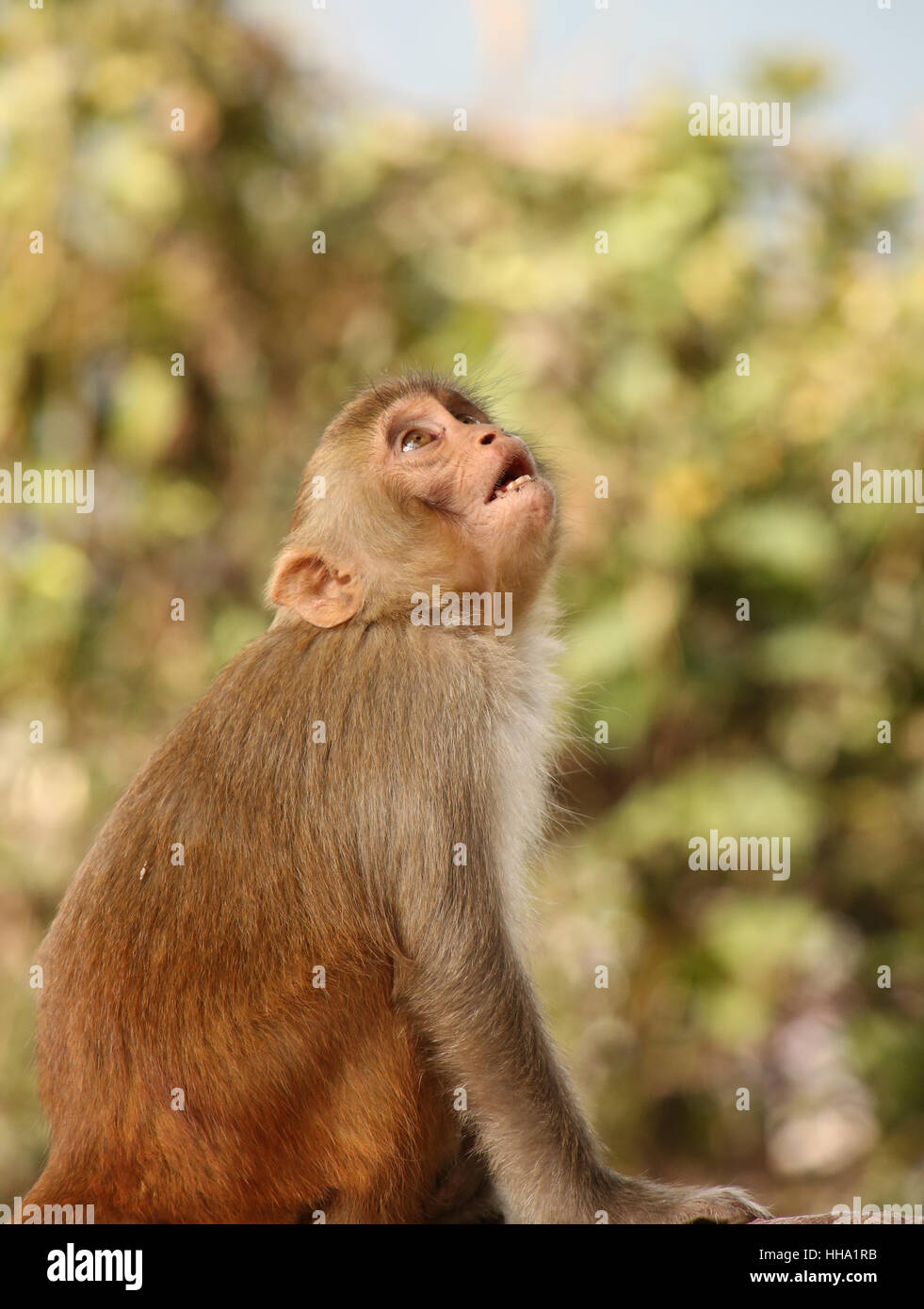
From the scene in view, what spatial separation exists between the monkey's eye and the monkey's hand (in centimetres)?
235

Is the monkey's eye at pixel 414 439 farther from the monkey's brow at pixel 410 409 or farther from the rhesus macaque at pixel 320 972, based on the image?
the rhesus macaque at pixel 320 972

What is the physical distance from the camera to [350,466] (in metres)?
4.83

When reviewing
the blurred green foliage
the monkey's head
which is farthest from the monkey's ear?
the blurred green foliage

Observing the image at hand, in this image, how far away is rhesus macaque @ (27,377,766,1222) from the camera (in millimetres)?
3930

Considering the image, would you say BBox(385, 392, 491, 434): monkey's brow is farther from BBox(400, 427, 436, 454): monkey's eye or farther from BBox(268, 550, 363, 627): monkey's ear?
BBox(268, 550, 363, 627): monkey's ear

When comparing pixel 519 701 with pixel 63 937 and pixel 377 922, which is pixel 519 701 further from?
pixel 63 937

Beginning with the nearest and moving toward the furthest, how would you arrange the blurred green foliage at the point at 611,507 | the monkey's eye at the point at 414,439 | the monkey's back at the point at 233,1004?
the monkey's back at the point at 233,1004
the monkey's eye at the point at 414,439
the blurred green foliage at the point at 611,507

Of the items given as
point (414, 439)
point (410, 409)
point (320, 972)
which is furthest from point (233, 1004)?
point (410, 409)

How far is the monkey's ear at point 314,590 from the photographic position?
4.53m

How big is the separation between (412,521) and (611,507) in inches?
172

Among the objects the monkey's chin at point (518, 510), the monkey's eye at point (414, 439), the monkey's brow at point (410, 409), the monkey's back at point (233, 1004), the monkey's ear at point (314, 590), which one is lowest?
the monkey's back at point (233, 1004)

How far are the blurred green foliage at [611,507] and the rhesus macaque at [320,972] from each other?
4.23 m

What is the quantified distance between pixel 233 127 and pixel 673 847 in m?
5.59

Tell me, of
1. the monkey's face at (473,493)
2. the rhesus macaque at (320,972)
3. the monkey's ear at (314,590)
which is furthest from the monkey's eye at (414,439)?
the rhesus macaque at (320,972)
